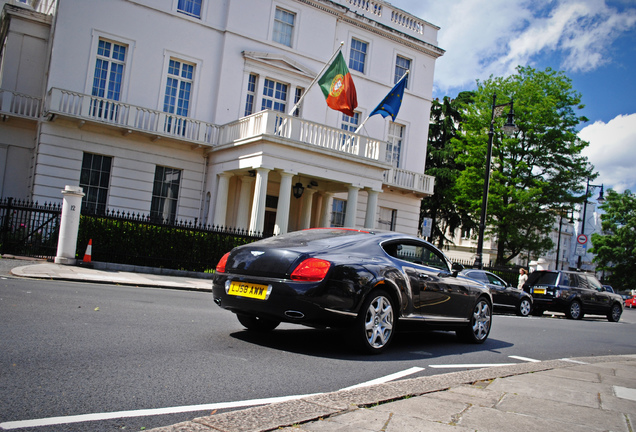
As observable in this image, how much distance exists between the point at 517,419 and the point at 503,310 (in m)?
16.4

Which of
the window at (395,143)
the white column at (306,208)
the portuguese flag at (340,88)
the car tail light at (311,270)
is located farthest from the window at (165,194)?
the car tail light at (311,270)

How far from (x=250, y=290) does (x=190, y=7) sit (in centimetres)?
2110

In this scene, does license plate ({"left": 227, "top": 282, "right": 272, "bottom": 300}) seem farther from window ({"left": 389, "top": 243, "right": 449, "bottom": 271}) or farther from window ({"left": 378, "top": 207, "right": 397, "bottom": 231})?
window ({"left": 378, "top": 207, "right": 397, "bottom": 231})

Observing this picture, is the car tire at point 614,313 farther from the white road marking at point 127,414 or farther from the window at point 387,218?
the white road marking at point 127,414

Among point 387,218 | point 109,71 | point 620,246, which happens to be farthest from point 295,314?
point 620,246

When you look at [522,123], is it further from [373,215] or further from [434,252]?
[434,252]

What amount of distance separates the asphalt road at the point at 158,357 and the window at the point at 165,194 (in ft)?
45.7

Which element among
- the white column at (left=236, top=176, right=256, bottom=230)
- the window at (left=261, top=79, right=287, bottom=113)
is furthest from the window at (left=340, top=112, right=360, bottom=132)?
the white column at (left=236, top=176, right=256, bottom=230)

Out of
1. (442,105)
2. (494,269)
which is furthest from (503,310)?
(442,105)

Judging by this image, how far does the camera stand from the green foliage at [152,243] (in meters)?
16.3

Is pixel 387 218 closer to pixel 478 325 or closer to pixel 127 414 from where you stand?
pixel 478 325

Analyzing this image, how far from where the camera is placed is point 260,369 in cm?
529

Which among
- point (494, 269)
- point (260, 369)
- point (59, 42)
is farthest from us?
point (494, 269)

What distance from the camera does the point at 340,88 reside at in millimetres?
21094
